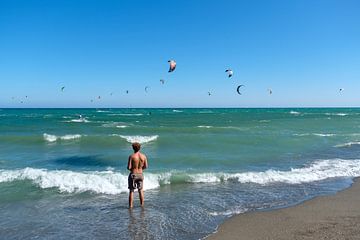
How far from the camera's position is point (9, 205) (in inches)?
330

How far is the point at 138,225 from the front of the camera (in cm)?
678

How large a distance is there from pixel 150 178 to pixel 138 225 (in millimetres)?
4158

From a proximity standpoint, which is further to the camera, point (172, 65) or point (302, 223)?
point (172, 65)

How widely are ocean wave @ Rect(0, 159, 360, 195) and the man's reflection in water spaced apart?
6.96ft

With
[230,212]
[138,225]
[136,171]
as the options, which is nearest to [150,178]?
[136,171]

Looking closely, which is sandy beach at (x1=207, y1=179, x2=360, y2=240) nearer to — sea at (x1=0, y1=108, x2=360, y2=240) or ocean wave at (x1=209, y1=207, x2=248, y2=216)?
ocean wave at (x1=209, y1=207, x2=248, y2=216)

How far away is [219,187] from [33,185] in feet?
16.4

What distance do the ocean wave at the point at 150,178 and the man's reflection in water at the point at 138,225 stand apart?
2120 mm

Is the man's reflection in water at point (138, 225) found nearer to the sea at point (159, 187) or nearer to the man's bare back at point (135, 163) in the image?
the sea at point (159, 187)

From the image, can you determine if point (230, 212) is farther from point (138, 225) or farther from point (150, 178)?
point (150, 178)

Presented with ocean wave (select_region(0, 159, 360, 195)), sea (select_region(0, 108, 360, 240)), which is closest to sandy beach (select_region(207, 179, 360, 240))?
sea (select_region(0, 108, 360, 240))

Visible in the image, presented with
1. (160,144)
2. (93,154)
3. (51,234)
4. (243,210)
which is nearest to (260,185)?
(243,210)

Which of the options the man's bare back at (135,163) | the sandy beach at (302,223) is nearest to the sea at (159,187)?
the sandy beach at (302,223)

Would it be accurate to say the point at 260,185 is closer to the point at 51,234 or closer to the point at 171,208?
the point at 171,208
